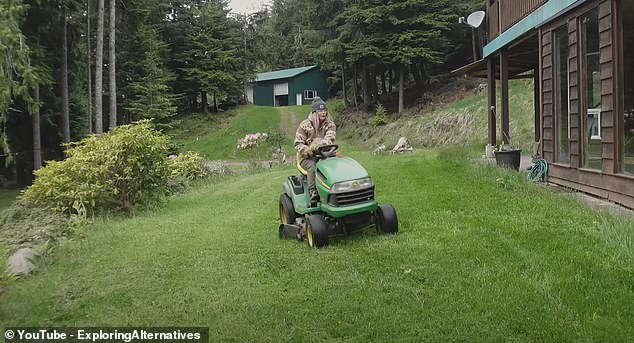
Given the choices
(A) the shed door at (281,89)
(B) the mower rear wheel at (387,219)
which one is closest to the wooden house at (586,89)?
(B) the mower rear wheel at (387,219)

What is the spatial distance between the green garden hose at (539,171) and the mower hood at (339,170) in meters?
4.64

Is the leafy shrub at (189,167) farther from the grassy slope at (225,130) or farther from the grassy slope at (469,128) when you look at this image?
the grassy slope at (225,130)

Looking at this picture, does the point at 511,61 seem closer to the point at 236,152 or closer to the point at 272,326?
the point at 272,326

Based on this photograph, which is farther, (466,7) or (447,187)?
(466,7)

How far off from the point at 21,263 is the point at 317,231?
3.35m

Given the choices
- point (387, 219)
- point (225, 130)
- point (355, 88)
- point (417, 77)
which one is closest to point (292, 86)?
point (225, 130)

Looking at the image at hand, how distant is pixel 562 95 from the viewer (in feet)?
28.3

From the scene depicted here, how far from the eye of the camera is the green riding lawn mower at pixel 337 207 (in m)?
5.52

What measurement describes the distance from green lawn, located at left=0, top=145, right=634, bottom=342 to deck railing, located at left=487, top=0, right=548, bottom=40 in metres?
4.40

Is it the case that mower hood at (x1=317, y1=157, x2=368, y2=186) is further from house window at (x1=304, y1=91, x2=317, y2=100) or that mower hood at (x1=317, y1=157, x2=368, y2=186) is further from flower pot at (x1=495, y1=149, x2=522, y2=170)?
house window at (x1=304, y1=91, x2=317, y2=100)

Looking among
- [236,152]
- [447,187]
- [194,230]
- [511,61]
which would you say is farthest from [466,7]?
[194,230]

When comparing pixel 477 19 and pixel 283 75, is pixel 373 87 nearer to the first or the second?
pixel 283 75

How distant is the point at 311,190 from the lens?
603 cm

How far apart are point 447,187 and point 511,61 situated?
6547 mm
